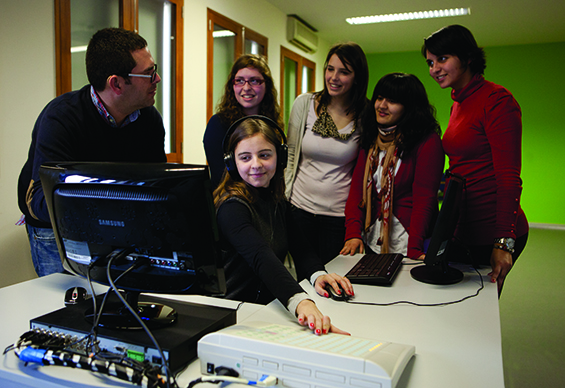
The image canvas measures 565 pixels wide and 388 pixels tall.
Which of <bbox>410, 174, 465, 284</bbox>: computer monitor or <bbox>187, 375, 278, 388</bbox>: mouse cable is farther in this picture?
<bbox>410, 174, 465, 284</bbox>: computer monitor

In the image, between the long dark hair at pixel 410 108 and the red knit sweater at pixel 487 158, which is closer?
the red knit sweater at pixel 487 158

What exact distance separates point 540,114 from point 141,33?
21.9 ft

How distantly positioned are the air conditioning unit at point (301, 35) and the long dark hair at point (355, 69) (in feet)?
13.0

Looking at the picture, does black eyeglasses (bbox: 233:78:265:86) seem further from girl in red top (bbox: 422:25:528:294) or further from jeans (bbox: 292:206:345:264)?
girl in red top (bbox: 422:25:528:294)

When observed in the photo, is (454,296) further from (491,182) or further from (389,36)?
(389,36)

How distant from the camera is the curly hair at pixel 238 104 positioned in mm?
2180

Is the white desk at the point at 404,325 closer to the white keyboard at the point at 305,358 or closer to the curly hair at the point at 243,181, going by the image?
the white keyboard at the point at 305,358

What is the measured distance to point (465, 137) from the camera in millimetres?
1651

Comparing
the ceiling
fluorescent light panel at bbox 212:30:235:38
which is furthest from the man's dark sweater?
the ceiling

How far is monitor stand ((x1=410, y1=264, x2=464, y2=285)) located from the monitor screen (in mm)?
860

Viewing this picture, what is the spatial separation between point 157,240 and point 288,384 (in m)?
0.38

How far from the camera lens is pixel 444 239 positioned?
1.40m

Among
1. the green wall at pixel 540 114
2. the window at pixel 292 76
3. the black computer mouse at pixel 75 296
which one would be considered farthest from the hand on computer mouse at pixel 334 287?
the green wall at pixel 540 114

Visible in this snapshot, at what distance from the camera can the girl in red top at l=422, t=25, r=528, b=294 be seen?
1516mm
